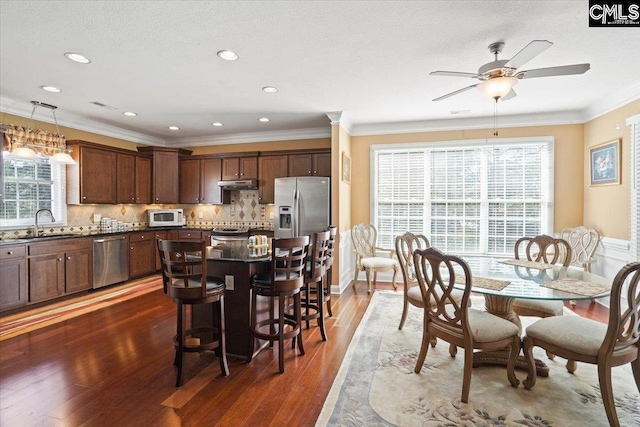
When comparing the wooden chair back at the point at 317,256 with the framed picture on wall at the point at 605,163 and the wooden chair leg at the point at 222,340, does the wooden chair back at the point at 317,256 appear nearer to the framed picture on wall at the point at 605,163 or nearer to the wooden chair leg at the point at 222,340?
the wooden chair leg at the point at 222,340

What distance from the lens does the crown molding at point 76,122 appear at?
4308 millimetres

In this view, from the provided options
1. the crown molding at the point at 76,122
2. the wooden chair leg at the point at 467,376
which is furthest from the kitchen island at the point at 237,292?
the crown molding at the point at 76,122

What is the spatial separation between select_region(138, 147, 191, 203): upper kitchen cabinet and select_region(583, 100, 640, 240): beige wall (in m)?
7.00

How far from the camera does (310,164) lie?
5.54 metres

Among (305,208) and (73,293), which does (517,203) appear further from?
(73,293)

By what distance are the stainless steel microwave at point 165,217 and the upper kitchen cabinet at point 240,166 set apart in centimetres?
127

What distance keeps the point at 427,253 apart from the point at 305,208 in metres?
2.95

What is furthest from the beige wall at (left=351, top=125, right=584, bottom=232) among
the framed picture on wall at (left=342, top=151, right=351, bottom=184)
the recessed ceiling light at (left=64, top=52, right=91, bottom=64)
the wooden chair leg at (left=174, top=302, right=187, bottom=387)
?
the recessed ceiling light at (left=64, top=52, right=91, bottom=64)

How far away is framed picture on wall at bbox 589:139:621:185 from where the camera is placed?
4074 millimetres

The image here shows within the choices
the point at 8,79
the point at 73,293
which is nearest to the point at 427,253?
the point at 8,79

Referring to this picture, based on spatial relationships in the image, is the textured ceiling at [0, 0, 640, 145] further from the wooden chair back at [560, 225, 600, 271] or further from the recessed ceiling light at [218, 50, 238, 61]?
the wooden chair back at [560, 225, 600, 271]

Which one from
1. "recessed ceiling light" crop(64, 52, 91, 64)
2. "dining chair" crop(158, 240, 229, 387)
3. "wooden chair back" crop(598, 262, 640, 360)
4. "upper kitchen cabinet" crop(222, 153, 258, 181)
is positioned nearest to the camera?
"wooden chair back" crop(598, 262, 640, 360)

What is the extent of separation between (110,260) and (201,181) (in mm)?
2116

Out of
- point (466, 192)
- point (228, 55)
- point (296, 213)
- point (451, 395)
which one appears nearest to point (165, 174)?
point (296, 213)
